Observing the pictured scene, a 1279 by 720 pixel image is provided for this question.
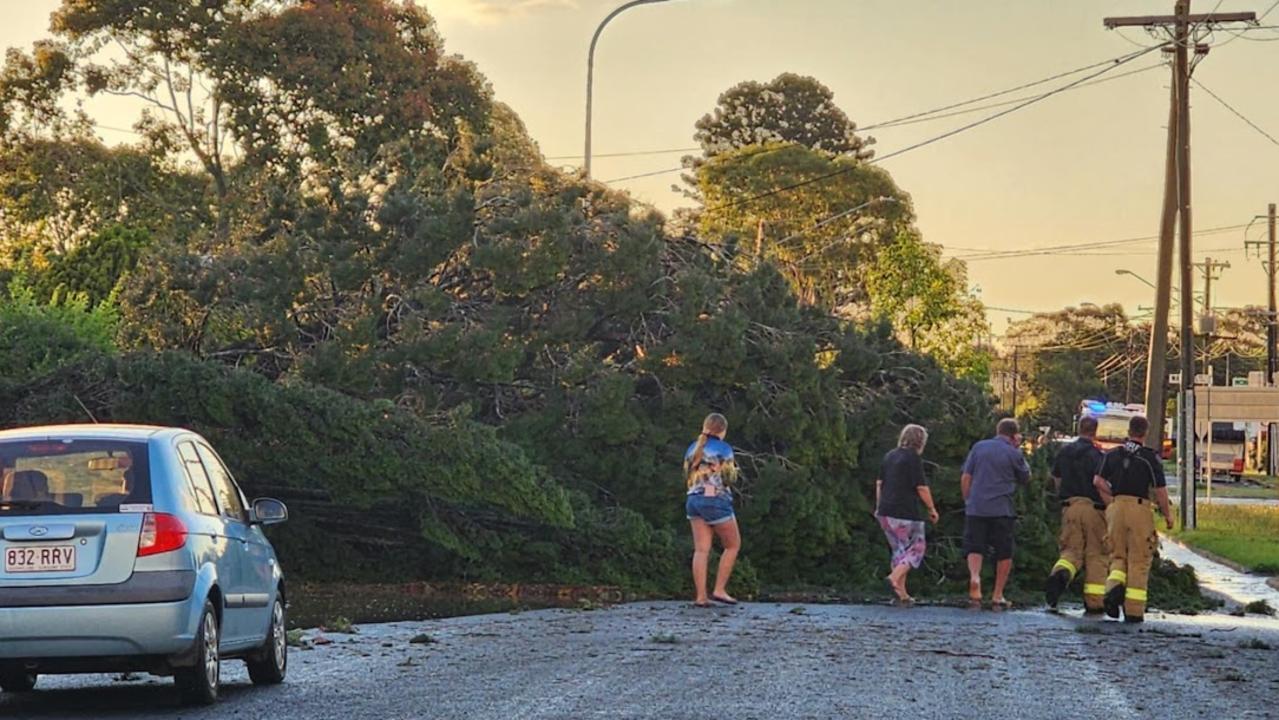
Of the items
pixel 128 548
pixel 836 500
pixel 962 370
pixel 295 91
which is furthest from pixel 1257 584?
pixel 962 370

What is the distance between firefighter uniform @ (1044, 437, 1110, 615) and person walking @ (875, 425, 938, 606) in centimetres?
136

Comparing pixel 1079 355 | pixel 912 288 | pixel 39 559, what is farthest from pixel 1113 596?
pixel 1079 355

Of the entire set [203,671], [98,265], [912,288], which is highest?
[912,288]

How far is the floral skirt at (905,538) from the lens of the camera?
20703 mm

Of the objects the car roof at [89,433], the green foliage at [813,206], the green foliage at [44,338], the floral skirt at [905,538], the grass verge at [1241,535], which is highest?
the green foliage at [813,206]

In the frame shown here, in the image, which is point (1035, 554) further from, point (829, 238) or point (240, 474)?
point (829, 238)

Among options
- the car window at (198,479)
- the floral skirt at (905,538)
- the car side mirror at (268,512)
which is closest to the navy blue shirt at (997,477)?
the floral skirt at (905,538)

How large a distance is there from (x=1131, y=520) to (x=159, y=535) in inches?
418

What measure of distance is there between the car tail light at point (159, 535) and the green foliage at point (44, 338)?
1160 centimetres

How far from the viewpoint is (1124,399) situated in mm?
146500

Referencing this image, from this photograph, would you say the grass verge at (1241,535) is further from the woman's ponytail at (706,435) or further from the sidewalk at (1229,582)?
the woman's ponytail at (706,435)

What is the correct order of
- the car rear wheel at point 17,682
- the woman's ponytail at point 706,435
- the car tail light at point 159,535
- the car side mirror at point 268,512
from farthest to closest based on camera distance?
the woman's ponytail at point 706,435, the car side mirror at point 268,512, the car rear wheel at point 17,682, the car tail light at point 159,535

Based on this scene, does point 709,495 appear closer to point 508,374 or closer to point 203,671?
point 508,374

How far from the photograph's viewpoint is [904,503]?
20641mm
